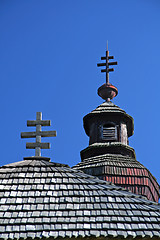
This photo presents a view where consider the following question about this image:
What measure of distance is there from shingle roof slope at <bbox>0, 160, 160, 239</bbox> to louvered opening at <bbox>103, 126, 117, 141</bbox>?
413 inches

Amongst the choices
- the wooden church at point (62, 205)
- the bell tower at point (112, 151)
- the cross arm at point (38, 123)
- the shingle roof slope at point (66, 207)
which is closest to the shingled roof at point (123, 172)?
the bell tower at point (112, 151)

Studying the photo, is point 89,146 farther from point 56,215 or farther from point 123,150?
point 56,215

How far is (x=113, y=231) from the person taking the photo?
30.5 feet

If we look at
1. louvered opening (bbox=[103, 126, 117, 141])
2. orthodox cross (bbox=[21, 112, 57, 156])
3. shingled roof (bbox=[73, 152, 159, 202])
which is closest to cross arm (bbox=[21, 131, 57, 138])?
orthodox cross (bbox=[21, 112, 57, 156])

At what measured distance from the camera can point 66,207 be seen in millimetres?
9875

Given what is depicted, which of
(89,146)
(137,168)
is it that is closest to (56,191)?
(137,168)

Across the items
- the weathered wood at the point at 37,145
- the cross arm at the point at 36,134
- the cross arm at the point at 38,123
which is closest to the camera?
the weathered wood at the point at 37,145

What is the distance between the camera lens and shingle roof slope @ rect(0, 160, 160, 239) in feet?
30.7

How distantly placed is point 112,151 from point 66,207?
11.2m

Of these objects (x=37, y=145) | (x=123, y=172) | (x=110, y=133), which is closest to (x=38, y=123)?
(x=37, y=145)

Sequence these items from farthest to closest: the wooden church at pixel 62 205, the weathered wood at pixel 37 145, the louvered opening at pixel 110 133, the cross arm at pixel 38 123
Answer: the louvered opening at pixel 110 133 < the cross arm at pixel 38 123 < the weathered wood at pixel 37 145 < the wooden church at pixel 62 205

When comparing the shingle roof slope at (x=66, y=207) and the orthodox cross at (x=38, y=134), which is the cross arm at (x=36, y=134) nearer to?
the orthodox cross at (x=38, y=134)

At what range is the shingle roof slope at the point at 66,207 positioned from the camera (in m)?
9.37

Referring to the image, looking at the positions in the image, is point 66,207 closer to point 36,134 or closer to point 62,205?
point 62,205
